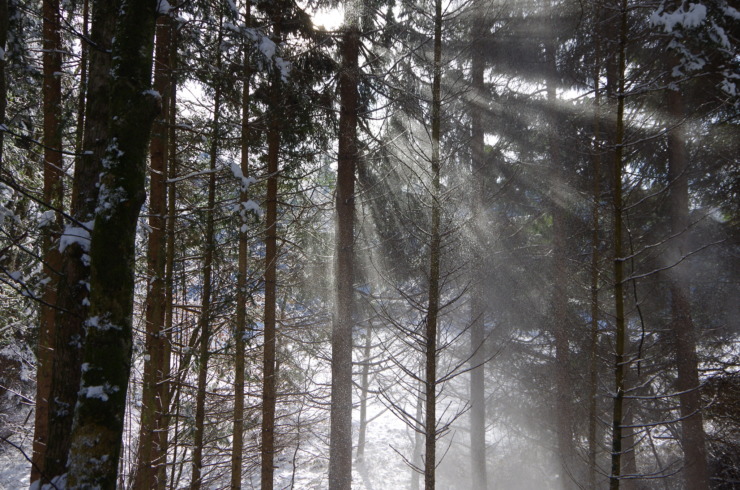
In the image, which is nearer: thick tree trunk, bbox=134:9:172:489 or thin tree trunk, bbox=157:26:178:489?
thick tree trunk, bbox=134:9:172:489

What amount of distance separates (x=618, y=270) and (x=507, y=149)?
25.3ft

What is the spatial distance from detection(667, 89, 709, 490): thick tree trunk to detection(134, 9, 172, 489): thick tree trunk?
27.9 ft

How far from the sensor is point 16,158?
660cm

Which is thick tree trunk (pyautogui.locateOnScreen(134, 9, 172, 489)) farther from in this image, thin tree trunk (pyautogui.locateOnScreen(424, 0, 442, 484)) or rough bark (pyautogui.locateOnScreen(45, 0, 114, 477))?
thin tree trunk (pyautogui.locateOnScreen(424, 0, 442, 484))

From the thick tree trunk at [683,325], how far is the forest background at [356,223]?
49mm

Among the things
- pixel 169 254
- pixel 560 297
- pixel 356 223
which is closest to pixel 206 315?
pixel 169 254

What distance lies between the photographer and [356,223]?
28.0 feet

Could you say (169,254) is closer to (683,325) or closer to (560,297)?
(560,297)

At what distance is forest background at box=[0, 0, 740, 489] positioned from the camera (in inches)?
138

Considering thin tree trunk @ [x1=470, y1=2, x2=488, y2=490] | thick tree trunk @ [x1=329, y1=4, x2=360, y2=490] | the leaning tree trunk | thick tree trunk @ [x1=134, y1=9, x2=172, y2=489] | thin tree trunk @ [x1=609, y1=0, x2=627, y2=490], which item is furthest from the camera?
thin tree trunk @ [x1=470, y1=2, x2=488, y2=490]

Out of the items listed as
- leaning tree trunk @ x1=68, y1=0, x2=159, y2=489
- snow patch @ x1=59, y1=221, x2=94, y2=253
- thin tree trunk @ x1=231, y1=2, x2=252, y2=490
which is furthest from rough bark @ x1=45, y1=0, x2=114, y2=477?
thin tree trunk @ x1=231, y1=2, x2=252, y2=490

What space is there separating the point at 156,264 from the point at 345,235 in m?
3.45

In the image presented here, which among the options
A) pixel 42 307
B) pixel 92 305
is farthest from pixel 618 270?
pixel 42 307

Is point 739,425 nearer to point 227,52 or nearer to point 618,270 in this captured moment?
point 618,270
